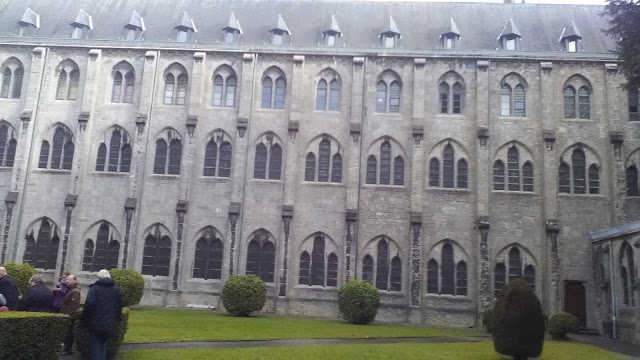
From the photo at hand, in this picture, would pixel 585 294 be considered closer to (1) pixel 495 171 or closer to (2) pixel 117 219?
(1) pixel 495 171

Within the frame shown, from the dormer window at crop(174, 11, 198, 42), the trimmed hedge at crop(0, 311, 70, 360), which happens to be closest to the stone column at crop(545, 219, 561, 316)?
the dormer window at crop(174, 11, 198, 42)

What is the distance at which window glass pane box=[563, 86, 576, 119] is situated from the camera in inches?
1261

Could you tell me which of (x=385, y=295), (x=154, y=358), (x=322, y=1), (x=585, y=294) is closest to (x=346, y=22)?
(x=322, y=1)

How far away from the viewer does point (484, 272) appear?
29531 millimetres

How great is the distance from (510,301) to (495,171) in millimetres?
15717

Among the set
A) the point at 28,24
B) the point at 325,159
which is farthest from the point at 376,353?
the point at 28,24

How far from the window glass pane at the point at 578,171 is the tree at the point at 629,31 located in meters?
10.3

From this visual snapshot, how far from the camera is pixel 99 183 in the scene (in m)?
32.7

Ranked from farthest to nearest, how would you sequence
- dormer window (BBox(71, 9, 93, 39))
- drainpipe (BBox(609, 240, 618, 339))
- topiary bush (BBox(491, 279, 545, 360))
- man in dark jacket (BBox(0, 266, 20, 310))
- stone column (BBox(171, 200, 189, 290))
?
1. dormer window (BBox(71, 9, 93, 39))
2. stone column (BBox(171, 200, 189, 290))
3. drainpipe (BBox(609, 240, 618, 339))
4. topiary bush (BBox(491, 279, 545, 360))
5. man in dark jacket (BBox(0, 266, 20, 310))

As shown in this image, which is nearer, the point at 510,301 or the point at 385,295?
the point at 510,301

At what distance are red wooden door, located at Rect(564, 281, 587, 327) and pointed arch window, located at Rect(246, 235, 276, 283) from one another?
52.7ft

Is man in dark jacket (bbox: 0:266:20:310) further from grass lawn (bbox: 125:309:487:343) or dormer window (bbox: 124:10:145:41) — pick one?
dormer window (bbox: 124:10:145:41)

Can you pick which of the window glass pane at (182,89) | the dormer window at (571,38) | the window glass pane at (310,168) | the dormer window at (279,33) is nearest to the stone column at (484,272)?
the window glass pane at (310,168)

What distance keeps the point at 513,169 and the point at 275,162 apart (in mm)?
13734
